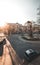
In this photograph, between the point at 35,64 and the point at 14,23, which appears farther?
the point at 14,23

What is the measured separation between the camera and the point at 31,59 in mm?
1037

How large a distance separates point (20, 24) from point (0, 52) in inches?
147

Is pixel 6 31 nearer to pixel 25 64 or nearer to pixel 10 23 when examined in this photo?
pixel 10 23

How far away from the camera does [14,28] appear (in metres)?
7.37

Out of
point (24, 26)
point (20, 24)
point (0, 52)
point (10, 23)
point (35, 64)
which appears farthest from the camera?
point (10, 23)

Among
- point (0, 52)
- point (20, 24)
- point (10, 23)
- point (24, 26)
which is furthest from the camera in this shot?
point (10, 23)

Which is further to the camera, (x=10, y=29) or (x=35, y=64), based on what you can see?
(x=10, y=29)

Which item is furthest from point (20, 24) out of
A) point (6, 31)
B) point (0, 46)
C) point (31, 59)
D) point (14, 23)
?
point (31, 59)

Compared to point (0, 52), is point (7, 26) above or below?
above

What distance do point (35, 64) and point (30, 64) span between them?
4 cm

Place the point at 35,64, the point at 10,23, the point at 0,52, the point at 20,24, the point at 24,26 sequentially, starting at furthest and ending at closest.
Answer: the point at 10,23 < the point at 20,24 < the point at 24,26 < the point at 0,52 < the point at 35,64

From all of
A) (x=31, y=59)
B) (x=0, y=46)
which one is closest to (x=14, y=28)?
(x=0, y=46)

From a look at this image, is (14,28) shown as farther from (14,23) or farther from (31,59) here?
(31,59)

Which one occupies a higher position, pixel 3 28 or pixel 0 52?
pixel 3 28
